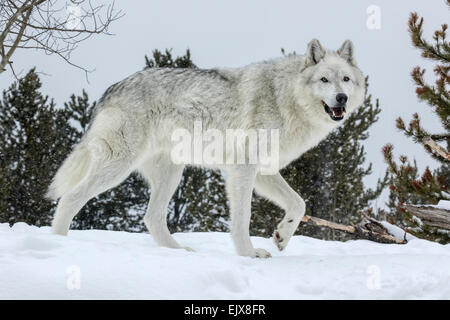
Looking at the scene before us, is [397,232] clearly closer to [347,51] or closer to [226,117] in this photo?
[347,51]

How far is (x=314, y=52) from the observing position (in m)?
5.31

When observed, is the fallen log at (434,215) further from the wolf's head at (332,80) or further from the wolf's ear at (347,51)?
the wolf's ear at (347,51)

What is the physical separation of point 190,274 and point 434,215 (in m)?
3.85

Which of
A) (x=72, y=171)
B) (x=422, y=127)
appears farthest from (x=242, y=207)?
(x=422, y=127)

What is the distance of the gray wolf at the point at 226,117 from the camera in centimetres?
503

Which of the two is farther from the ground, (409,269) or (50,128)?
(50,128)

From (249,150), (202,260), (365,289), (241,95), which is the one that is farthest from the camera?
(241,95)

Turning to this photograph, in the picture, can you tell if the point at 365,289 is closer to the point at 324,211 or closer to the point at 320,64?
the point at 320,64

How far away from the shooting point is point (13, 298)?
2.94 meters

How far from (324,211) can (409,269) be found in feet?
44.3

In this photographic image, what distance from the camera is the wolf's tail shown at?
5492mm

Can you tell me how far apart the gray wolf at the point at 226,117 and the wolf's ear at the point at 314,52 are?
0.01 metres

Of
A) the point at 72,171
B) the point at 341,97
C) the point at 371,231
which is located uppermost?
the point at 341,97
